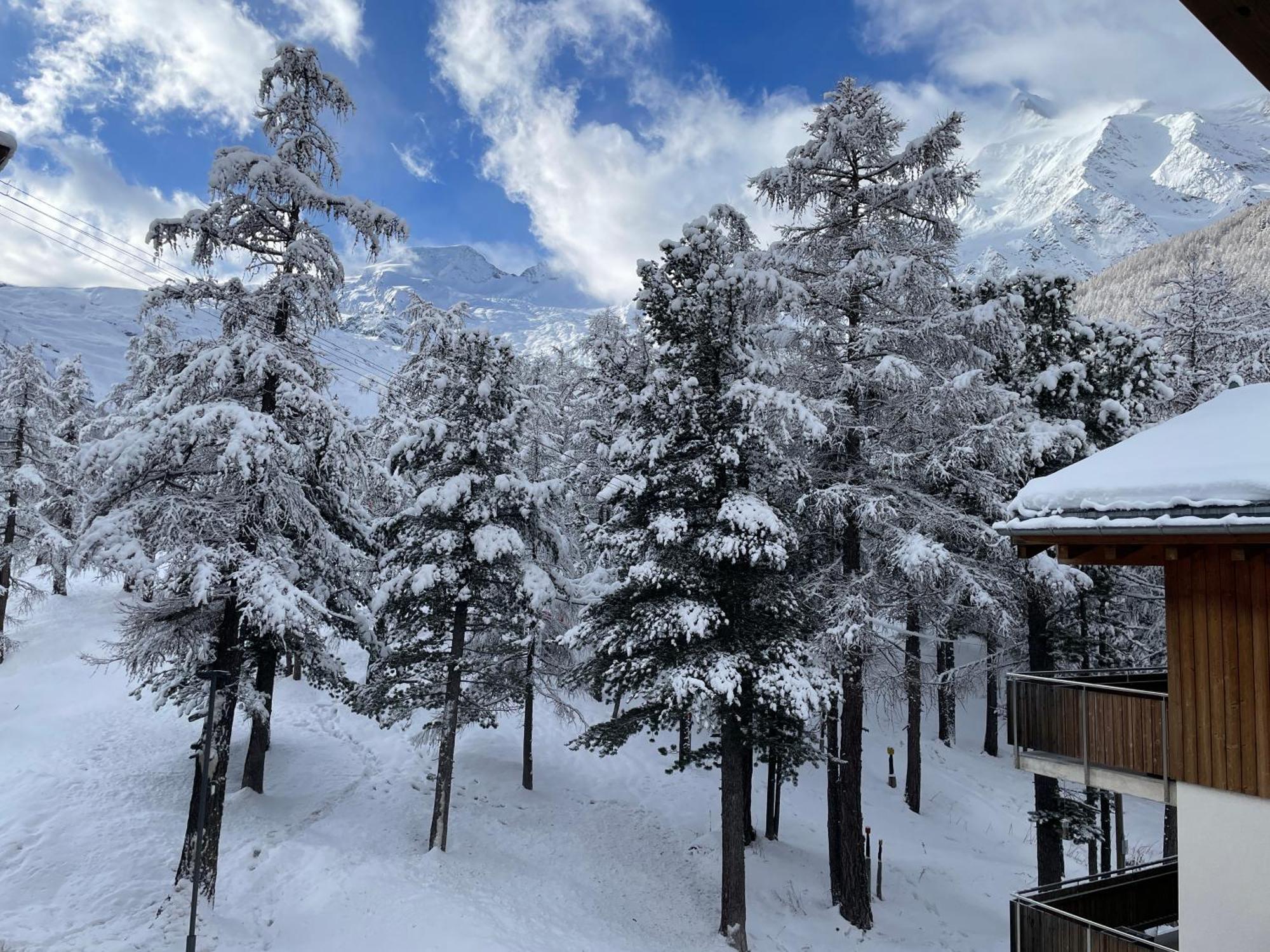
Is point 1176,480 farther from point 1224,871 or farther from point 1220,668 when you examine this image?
point 1224,871

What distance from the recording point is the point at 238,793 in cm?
1695

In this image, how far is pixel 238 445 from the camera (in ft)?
36.3

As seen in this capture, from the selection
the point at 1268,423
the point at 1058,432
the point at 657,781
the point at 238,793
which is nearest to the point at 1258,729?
the point at 1268,423

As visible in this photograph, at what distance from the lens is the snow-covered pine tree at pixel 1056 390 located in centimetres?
1368

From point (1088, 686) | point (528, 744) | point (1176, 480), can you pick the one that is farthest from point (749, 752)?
point (1176, 480)

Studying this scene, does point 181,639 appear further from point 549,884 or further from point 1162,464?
point 1162,464

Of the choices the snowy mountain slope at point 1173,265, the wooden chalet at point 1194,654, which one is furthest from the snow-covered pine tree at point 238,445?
the snowy mountain slope at point 1173,265

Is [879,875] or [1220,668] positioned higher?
[1220,668]

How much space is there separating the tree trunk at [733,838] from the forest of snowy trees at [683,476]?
0.06 metres

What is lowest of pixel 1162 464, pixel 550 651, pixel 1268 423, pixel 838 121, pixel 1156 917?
pixel 1156 917

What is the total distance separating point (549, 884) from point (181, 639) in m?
9.01

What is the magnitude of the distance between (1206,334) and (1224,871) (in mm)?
18073

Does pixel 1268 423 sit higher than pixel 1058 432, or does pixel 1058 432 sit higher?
pixel 1058 432

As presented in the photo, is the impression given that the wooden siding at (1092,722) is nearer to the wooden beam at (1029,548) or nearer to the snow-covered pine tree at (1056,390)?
the wooden beam at (1029,548)
